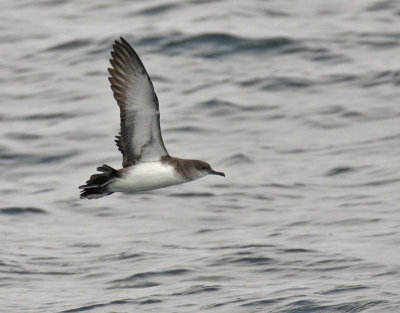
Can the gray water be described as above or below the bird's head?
below

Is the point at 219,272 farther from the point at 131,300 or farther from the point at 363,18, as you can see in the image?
the point at 363,18

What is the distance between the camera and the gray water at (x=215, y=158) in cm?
1338

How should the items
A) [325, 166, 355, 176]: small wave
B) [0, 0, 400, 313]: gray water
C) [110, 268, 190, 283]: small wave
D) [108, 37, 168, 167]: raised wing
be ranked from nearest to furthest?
[108, 37, 168, 167]: raised wing
[0, 0, 400, 313]: gray water
[110, 268, 190, 283]: small wave
[325, 166, 355, 176]: small wave

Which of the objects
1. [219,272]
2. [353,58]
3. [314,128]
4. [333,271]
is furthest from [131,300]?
[353,58]

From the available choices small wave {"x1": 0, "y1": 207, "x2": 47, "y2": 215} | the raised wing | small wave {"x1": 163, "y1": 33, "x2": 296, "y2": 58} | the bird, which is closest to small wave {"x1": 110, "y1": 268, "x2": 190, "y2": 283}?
small wave {"x1": 0, "y1": 207, "x2": 47, "y2": 215}

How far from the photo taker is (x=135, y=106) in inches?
402

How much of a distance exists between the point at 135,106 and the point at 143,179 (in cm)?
74

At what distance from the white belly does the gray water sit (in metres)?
2.70

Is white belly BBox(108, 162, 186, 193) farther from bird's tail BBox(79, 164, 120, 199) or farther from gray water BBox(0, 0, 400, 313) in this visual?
gray water BBox(0, 0, 400, 313)

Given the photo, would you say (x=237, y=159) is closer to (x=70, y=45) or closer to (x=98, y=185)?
(x=70, y=45)

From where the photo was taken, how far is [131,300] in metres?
12.9

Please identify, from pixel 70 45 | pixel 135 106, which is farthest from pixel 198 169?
pixel 70 45

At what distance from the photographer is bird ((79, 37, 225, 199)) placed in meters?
10.0

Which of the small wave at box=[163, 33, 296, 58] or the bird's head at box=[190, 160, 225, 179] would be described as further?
the small wave at box=[163, 33, 296, 58]
